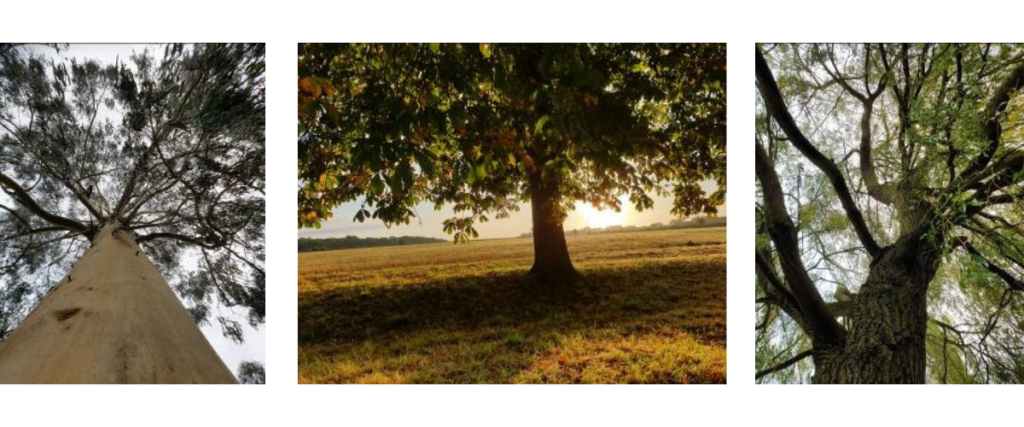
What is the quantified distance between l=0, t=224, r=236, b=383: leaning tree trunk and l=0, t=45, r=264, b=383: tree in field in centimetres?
21

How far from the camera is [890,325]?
2188 mm

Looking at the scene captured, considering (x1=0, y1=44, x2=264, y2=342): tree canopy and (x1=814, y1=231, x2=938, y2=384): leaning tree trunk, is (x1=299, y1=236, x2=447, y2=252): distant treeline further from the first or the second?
(x1=814, y1=231, x2=938, y2=384): leaning tree trunk

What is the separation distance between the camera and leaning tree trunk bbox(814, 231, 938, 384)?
6.98ft

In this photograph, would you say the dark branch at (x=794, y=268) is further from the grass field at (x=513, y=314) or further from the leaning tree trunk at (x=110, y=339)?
the leaning tree trunk at (x=110, y=339)

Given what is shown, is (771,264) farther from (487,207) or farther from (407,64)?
(407,64)

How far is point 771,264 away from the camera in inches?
88.7

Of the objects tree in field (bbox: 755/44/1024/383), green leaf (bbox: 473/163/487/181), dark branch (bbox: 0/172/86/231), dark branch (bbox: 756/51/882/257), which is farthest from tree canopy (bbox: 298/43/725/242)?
dark branch (bbox: 0/172/86/231)

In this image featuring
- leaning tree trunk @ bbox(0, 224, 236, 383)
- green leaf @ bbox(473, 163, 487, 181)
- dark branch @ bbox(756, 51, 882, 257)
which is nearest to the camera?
leaning tree trunk @ bbox(0, 224, 236, 383)

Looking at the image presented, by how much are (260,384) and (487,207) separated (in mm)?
1134

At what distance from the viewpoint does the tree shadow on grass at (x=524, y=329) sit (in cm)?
229

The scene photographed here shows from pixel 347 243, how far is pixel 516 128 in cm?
85

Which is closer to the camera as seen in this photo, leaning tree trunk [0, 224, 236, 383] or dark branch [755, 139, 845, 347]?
leaning tree trunk [0, 224, 236, 383]
